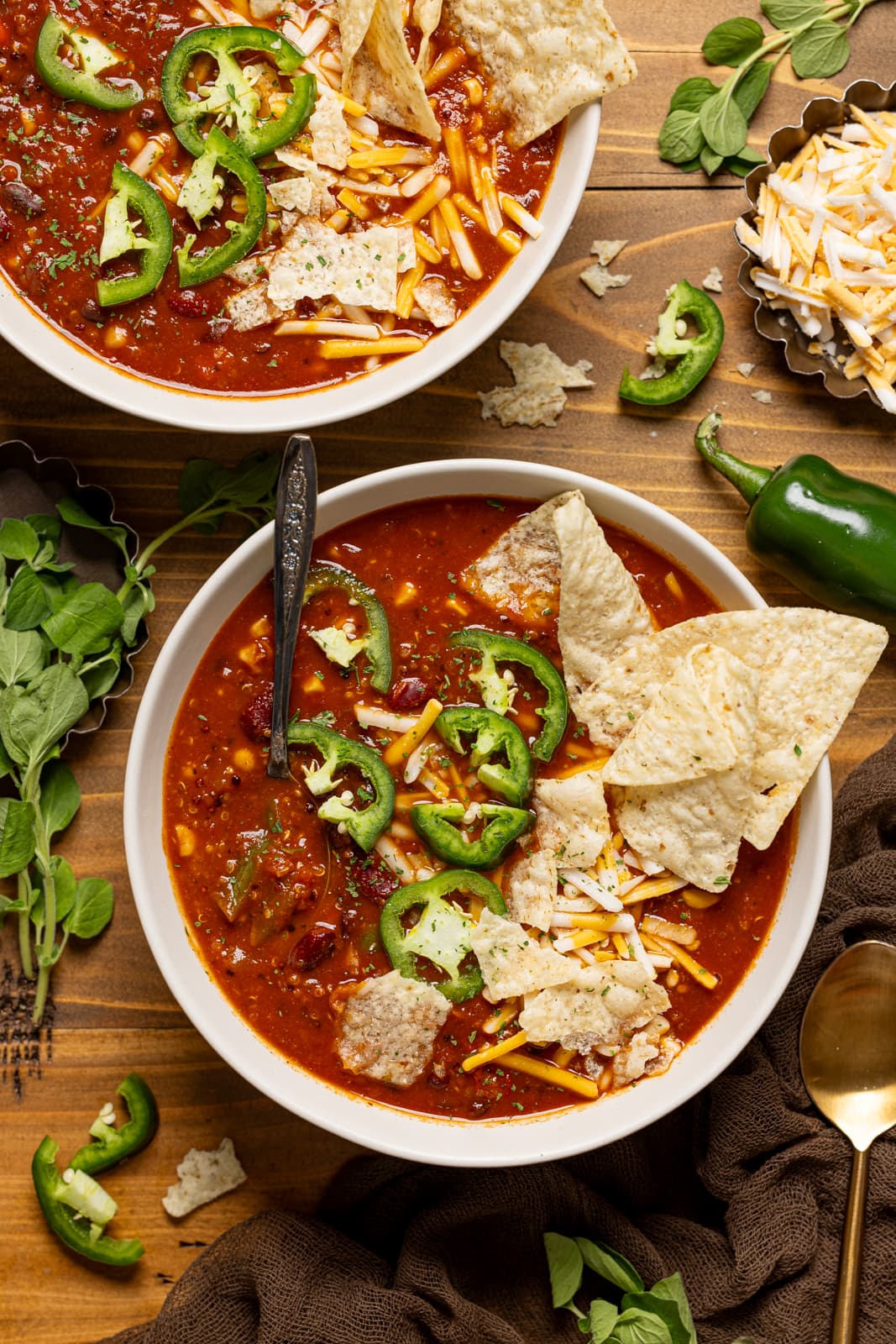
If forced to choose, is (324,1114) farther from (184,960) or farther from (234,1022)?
(184,960)

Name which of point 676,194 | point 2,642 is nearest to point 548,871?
point 2,642

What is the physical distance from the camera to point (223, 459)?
3641 mm

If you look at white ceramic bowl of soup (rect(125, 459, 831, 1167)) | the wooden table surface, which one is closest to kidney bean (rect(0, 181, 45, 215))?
the wooden table surface

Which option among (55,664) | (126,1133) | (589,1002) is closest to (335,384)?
(55,664)

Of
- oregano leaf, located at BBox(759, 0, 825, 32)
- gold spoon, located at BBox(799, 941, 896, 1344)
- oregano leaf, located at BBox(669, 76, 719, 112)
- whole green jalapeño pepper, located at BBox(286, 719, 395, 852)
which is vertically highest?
oregano leaf, located at BBox(759, 0, 825, 32)

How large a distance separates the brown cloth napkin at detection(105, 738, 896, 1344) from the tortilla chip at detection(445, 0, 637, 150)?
2248 mm

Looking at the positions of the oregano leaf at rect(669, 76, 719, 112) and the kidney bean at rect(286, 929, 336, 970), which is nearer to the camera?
the kidney bean at rect(286, 929, 336, 970)

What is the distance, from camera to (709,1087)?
3508 millimetres

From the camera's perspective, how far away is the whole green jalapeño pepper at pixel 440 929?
3215 mm

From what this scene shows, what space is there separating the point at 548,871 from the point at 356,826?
57cm

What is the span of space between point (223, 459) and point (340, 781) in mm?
1169

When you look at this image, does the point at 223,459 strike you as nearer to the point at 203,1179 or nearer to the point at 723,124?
the point at 723,124

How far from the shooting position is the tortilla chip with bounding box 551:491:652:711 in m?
3.11

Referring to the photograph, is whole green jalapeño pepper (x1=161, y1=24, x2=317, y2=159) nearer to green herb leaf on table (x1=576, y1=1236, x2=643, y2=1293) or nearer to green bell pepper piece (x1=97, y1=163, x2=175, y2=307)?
green bell pepper piece (x1=97, y1=163, x2=175, y2=307)
